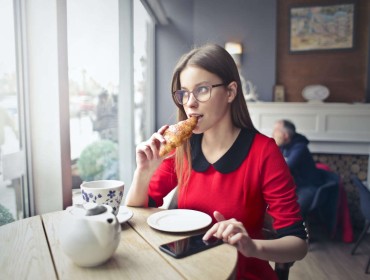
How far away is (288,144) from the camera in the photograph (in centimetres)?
347

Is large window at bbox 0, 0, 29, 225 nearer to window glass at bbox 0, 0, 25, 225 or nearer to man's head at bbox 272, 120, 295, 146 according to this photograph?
window glass at bbox 0, 0, 25, 225

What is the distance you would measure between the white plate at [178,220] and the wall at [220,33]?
11.3ft

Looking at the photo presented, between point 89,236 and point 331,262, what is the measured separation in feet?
9.56

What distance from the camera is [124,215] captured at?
1149 mm

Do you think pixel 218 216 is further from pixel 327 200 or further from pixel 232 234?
pixel 327 200

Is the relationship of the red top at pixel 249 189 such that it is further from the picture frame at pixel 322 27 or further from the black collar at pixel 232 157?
the picture frame at pixel 322 27

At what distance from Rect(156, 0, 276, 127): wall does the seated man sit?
1.31m

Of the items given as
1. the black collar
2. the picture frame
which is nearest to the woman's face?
the black collar

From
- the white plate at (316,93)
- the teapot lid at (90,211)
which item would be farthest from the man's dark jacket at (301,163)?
the teapot lid at (90,211)

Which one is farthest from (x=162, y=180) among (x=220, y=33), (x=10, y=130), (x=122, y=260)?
(x=220, y=33)

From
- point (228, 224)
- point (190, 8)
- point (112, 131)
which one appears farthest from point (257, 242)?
point (190, 8)

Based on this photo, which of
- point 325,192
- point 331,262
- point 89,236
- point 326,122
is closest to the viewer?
point 89,236

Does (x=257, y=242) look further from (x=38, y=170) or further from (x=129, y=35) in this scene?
(x=129, y=35)

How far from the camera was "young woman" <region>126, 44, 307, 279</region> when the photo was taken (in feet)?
3.80
